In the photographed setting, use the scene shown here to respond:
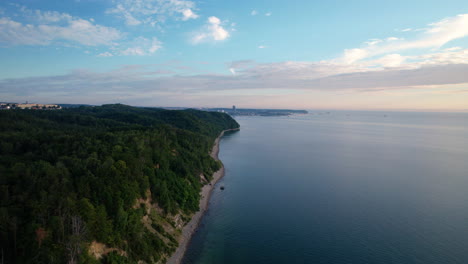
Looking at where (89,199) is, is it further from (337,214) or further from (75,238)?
(337,214)

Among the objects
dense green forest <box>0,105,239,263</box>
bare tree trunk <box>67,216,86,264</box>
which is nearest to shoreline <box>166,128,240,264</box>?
dense green forest <box>0,105,239,263</box>

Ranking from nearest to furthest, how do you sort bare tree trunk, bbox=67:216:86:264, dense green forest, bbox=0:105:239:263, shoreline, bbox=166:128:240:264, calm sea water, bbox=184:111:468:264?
bare tree trunk, bbox=67:216:86:264 → dense green forest, bbox=0:105:239:263 → shoreline, bbox=166:128:240:264 → calm sea water, bbox=184:111:468:264

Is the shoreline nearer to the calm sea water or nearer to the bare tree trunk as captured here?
the calm sea water

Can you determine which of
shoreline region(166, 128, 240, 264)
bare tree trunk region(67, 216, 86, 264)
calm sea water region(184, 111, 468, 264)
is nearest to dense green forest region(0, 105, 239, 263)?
bare tree trunk region(67, 216, 86, 264)

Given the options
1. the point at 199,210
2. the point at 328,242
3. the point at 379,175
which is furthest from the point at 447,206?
the point at 199,210

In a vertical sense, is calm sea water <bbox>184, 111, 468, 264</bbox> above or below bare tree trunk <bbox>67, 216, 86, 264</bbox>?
below

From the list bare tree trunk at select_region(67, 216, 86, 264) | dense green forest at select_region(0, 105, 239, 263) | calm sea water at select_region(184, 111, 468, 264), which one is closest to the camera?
bare tree trunk at select_region(67, 216, 86, 264)

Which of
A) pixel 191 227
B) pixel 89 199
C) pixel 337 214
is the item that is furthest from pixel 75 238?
pixel 337 214

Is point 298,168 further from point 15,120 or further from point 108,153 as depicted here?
point 15,120

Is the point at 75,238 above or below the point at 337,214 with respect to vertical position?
above

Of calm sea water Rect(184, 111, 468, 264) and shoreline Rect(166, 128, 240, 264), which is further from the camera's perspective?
calm sea water Rect(184, 111, 468, 264)
